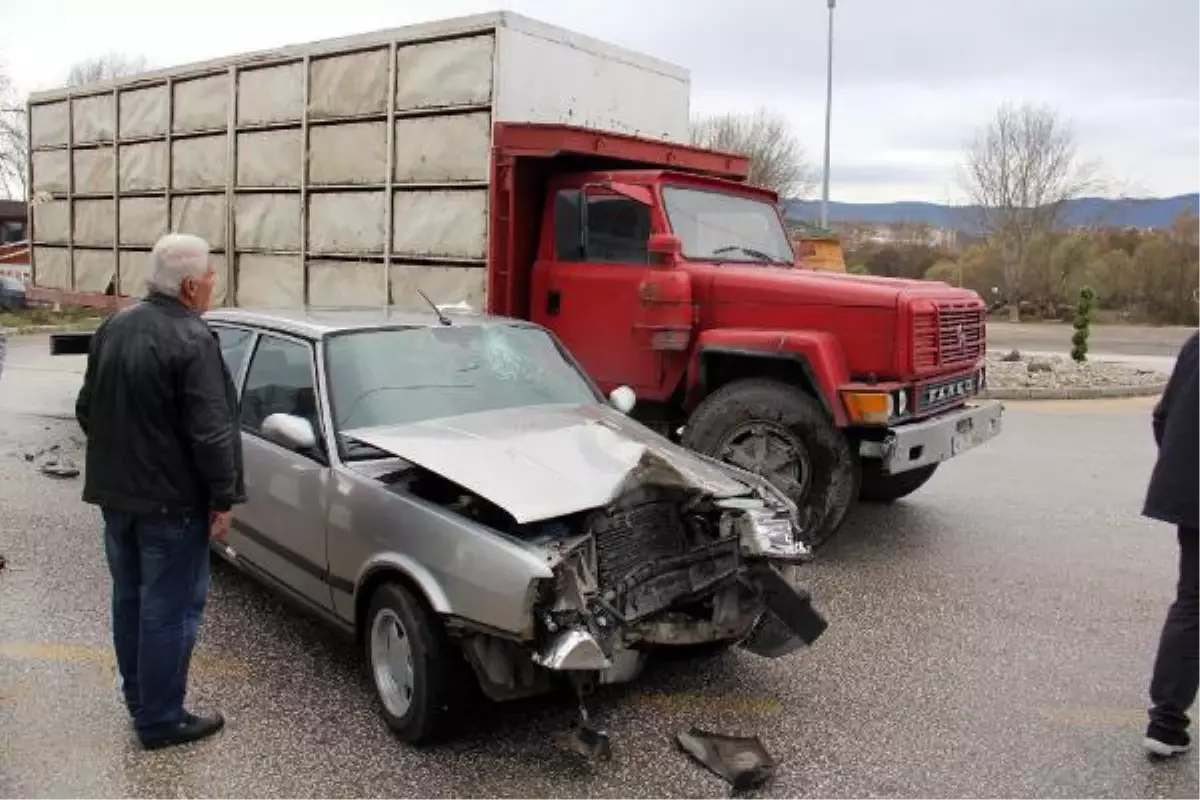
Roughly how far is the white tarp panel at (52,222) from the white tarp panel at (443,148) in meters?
5.65

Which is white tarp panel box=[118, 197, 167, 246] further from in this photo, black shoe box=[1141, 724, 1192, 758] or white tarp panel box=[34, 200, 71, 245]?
black shoe box=[1141, 724, 1192, 758]

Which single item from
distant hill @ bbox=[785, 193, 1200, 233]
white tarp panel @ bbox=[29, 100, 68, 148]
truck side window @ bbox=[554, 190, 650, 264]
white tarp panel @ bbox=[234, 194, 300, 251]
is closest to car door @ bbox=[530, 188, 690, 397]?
truck side window @ bbox=[554, 190, 650, 264]

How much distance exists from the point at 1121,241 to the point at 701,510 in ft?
131

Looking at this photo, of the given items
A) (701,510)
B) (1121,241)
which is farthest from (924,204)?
(701,510)

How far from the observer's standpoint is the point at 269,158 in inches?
352

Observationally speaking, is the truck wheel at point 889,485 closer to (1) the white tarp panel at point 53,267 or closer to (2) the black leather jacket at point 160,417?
(2) the black leather jacket at point 160,417

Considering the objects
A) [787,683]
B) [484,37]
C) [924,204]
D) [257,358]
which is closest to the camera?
[787,683]

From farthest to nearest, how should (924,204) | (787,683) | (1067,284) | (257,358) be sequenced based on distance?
(924,204), (1067,284), (257,358), (787,683)

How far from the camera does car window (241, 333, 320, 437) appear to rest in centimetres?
457

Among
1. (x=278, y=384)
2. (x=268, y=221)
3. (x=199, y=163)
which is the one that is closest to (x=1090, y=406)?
(x=268, y=221)

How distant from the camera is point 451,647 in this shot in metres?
3.62

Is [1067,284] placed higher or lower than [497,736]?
higher

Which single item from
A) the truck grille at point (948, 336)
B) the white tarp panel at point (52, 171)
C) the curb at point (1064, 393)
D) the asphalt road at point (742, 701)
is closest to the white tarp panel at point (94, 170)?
the white tarp panel at point (52, 171)

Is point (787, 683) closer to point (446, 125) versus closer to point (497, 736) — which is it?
point (497, 736)
